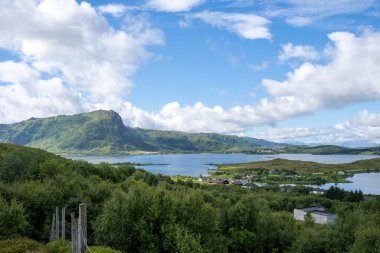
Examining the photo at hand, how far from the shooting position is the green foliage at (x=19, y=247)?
2398 cm

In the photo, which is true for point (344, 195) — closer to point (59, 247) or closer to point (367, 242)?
point (367, 242)

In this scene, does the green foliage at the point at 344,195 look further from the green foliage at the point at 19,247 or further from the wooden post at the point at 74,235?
the wooden post at the point at 74,235

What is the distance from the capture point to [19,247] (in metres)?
24.7

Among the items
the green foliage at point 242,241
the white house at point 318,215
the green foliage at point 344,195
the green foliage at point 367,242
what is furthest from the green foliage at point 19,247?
the green foliage at point 344,195

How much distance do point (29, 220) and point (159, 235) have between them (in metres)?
12.5

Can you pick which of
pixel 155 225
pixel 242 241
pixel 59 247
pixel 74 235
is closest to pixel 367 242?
pixel 242 241

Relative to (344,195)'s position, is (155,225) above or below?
above

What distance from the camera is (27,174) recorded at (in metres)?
57.3

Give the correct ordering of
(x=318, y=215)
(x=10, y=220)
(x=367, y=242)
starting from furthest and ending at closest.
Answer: (x=318, y=215)
(x=367, y=242)
(x=10, y=220)

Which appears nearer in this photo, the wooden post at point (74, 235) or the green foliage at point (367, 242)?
the wooden post at point (74, 235)

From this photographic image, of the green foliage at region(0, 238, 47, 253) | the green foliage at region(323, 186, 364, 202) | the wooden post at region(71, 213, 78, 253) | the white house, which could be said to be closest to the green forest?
the green foliage at region(0, 238, 47, 253)

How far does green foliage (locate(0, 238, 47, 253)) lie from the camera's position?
78.7ft

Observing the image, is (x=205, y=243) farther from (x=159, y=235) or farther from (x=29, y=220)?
Answer: (x=29, y=220)

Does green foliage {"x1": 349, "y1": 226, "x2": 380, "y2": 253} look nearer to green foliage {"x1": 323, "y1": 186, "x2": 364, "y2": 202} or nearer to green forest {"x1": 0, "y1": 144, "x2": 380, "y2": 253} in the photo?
green forest {"x1": 0, "y1": 144, "x2": 380, "y2": 253}
